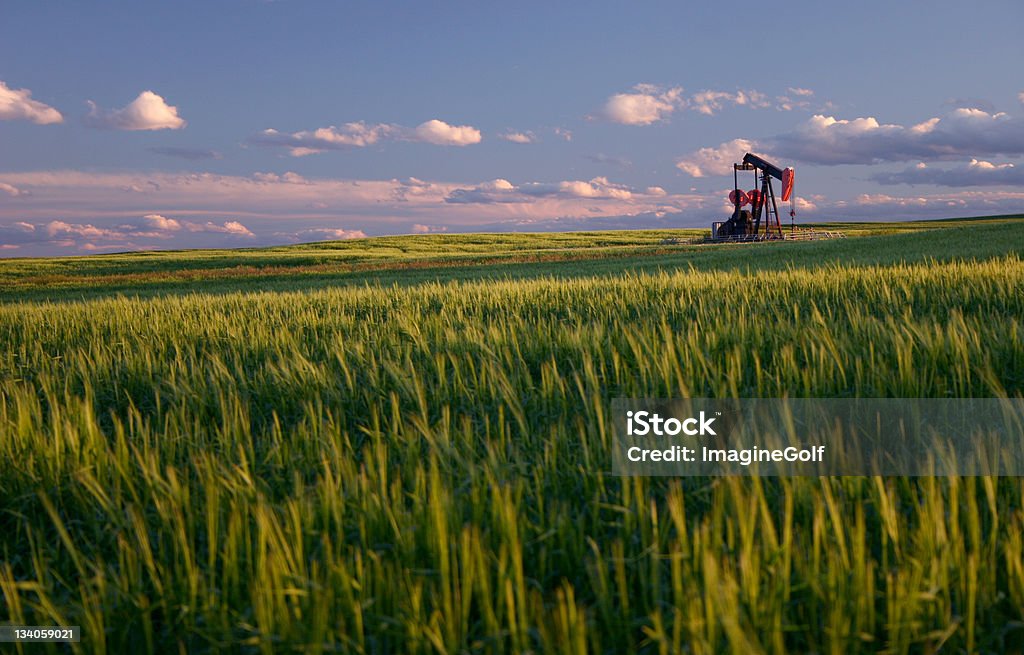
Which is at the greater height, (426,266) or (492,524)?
(426,266)

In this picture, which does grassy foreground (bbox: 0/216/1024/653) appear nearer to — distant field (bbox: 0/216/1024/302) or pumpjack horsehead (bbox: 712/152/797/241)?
distant field (bbox: 0/216/1024/302)

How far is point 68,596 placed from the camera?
6.00 ft

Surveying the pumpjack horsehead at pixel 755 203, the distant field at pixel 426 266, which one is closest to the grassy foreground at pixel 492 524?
the distant field at pixel 426 266

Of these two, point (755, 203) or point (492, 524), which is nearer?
point (492, 524)

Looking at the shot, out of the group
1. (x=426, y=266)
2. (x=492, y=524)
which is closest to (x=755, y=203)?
(x=426, y=266)

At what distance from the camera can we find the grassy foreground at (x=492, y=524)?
1392 millimetres

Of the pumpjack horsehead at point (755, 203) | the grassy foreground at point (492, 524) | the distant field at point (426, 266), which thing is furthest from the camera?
the pumpjack horsehead at point (755, 203)

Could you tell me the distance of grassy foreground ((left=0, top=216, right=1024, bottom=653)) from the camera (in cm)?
139

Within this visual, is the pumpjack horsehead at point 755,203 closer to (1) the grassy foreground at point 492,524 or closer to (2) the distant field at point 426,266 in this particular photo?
(2) the distant field at point 426,266

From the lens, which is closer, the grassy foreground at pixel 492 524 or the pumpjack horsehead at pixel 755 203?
the grassy foreground at pixel 492 524

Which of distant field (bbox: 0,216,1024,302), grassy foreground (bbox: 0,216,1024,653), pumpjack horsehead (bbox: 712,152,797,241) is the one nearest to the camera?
grassy foreground (bbox: 0,216,1024,653)

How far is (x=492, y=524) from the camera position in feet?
5.80

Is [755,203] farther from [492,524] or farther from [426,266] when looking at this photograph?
[492,524]

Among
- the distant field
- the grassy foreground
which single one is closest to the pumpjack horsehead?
the distant field
